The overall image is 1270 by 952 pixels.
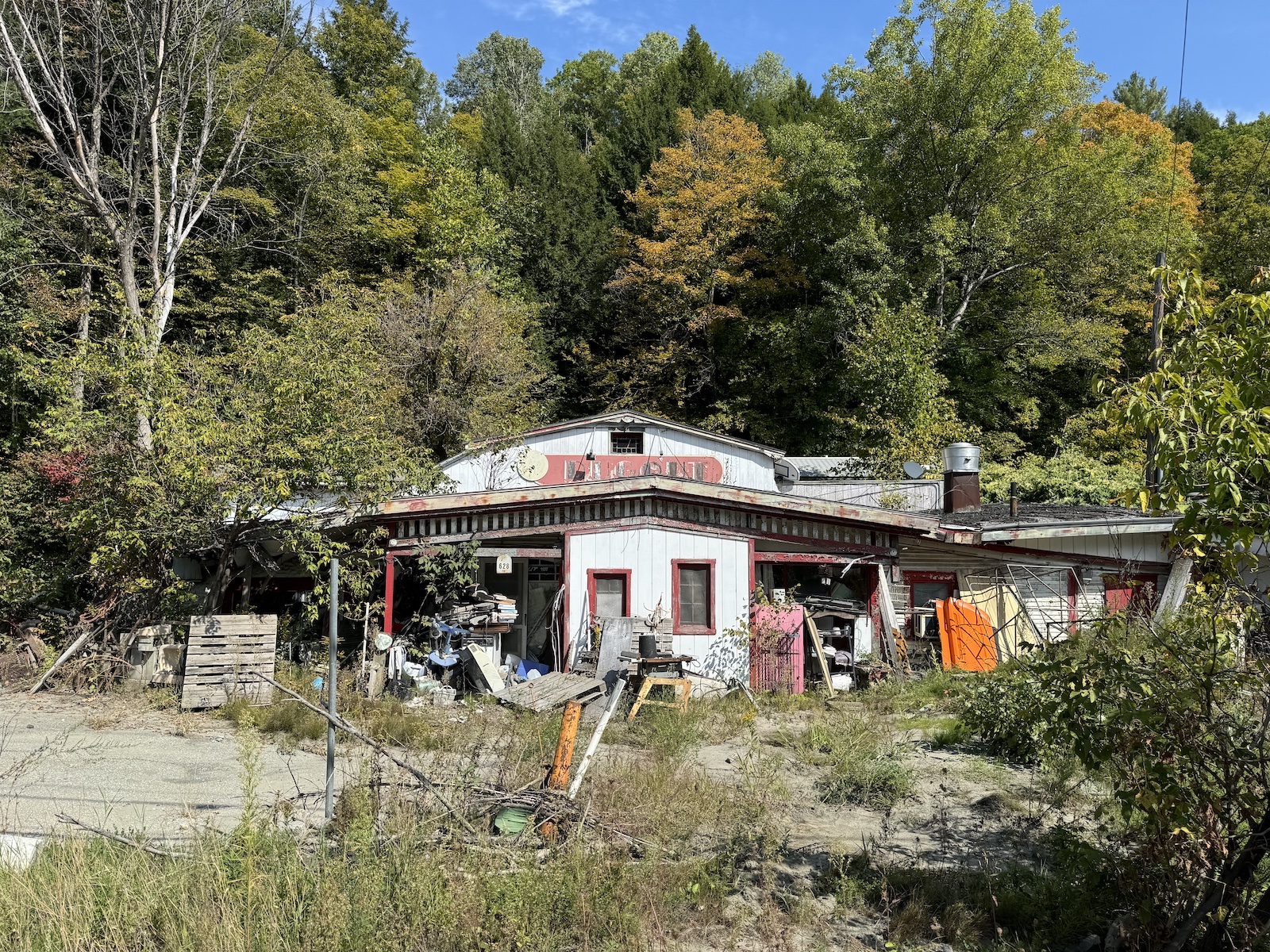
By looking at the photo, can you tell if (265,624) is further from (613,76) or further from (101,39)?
(613,76)

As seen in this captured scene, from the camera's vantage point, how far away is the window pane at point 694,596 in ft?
50.7

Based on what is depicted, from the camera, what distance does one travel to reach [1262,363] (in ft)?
15.9

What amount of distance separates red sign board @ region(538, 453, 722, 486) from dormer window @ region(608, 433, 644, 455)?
7.0 inches

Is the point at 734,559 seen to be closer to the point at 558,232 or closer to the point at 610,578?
the point at 610,578

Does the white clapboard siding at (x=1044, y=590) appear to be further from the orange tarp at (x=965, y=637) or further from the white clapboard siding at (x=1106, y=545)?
the orange tarp at (x=965, y=637)

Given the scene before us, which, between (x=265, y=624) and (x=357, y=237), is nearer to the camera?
(x=265, y=624)

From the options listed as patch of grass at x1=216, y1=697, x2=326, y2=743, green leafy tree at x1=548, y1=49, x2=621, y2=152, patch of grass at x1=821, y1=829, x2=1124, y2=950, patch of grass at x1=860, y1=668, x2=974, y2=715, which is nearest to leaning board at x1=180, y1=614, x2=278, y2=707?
patch of grass at x1=216, y1=697, x2=326, y2=743

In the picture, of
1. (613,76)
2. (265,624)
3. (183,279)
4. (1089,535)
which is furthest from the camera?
(613,76)

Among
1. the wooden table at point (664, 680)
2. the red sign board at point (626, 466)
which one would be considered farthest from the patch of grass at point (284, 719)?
the red sign board at point (626, 466)

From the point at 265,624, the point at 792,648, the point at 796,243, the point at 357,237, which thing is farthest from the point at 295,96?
the point at 792,648

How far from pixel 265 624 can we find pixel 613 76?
47.8m

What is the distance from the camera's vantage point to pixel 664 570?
15422 millimetres

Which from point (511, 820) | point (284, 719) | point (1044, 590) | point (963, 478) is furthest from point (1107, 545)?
point (511, 820)

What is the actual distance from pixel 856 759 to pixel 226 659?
29.2 ft
